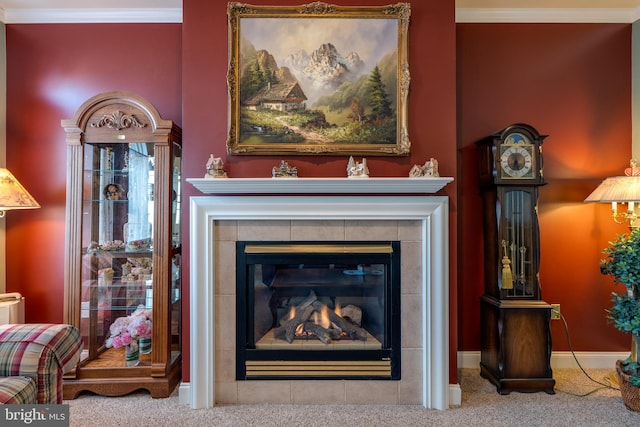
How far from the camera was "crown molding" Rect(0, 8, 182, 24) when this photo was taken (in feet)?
9.20

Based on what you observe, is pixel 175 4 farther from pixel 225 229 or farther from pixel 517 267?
pixel 517 267

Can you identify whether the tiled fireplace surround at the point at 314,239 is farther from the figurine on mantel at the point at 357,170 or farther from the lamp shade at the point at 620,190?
the lamp shade at the point at 620,190

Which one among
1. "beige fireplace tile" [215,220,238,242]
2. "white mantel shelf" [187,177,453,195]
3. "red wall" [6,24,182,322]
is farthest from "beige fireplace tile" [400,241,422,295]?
"red wall" [6,24,182,322]

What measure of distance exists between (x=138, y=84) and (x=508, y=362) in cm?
333

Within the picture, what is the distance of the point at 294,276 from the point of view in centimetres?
248

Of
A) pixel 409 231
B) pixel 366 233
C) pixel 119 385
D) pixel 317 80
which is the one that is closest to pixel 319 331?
pixel 366 233

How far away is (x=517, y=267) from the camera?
102 inches

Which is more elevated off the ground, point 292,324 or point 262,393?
point 292,324

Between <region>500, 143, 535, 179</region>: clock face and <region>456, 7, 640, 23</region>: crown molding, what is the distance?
1.04m

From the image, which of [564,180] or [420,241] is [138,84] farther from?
[564,180]

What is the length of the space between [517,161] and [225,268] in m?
2.08

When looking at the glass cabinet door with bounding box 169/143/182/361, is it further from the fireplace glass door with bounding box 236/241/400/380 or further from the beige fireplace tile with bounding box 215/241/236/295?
the fireplace glass door with bounding box 236/241/400/380

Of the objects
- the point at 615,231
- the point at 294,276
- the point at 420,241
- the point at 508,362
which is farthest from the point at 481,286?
the point at 294,276

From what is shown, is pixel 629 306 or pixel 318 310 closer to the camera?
pixel 629 306
